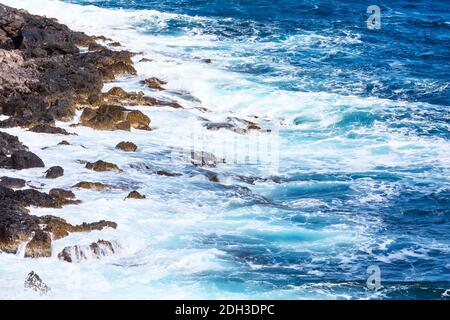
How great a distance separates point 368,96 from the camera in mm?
30000

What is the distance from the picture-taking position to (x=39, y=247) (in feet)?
51.7

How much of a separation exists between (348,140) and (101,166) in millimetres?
8380

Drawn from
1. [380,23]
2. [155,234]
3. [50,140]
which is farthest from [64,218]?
[380,23]

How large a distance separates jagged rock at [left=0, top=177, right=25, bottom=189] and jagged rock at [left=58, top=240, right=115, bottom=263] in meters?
3.04

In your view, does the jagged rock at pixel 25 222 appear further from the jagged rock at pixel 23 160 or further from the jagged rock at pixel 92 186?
the jagged rock at pixel 23 160

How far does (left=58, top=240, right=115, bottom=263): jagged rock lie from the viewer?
15.8m

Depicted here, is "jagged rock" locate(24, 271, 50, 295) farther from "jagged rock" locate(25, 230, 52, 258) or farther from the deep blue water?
the deep blue water

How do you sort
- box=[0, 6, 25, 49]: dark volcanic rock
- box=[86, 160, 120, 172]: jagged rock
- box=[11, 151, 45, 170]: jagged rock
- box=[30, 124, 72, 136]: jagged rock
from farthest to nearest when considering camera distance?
box=[0, 6, 25, 49]: dark volcanic rock
box=[30, 124, 72, 136]: jagged rock
box=[86, 160, 120, 172]: jagged rock
box=[11, 151, 45, 170]: jagged rock

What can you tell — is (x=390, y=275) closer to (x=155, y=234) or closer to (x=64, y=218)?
(x=155, y=234)

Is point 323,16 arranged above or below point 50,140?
above

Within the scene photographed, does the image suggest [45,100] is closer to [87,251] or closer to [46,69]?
[46,69]

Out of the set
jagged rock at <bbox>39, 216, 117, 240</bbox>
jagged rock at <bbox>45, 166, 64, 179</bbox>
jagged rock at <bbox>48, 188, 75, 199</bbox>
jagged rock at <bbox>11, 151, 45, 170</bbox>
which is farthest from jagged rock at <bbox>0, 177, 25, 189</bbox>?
jagged rock at <bbox>39, 216, 117, 240</bbox>

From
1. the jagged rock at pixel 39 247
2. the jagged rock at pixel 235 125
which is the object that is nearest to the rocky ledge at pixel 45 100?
the jagged rock at pixel 39 247
